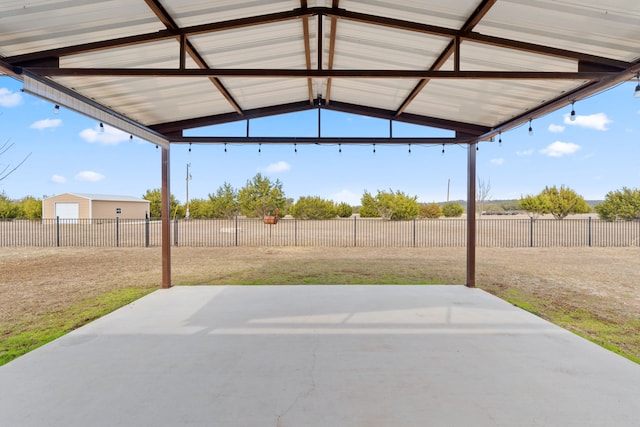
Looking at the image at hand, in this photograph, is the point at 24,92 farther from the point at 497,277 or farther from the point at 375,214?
the point at 375,214

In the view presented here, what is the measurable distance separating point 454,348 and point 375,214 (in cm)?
2175

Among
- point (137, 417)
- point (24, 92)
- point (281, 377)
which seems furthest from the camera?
point (24, 92)

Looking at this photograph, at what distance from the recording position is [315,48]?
339 centimetres

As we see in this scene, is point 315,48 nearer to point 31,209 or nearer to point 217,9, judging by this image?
point 217,9

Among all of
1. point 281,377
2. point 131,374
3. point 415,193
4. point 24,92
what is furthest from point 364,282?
point 415,193

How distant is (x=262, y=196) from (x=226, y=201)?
3473 mm

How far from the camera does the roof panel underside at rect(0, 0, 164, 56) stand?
2.15 meters

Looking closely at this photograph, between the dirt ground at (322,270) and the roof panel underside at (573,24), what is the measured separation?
321 centimetres

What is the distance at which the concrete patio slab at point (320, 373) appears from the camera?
1.84 m

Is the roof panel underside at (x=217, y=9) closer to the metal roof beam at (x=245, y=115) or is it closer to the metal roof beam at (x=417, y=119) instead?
the metal roof beam at (x=245, y=115)

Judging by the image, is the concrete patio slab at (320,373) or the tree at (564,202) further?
the tree at (564,202)

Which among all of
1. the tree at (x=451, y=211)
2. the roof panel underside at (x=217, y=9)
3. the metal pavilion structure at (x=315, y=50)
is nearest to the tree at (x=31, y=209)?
the metal pavilion structure at (x=315, y=50)

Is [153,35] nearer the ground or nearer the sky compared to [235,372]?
nearer the sky

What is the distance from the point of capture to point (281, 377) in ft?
7.36
